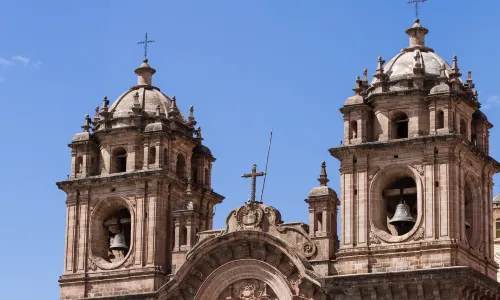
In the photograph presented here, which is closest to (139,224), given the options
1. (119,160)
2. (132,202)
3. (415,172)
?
(132,202)

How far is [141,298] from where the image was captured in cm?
5475

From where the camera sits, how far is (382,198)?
52531 mm

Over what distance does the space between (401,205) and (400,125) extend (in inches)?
126

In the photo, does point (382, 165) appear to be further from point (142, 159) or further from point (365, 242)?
point (142, 159)

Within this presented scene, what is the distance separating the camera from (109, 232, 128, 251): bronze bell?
56.4m

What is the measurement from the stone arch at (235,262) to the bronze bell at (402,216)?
3.44 meters

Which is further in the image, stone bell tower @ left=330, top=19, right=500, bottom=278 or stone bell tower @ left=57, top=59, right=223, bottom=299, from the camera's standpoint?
stone bell tower @ left=57, top=59, right=223, bottom=299

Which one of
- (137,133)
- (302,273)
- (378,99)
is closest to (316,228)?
(302,273)

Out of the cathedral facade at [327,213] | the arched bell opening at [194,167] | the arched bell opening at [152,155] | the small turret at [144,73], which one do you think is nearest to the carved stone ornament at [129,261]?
the cathedral facade at [327,213]

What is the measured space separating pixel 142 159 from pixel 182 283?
5816 mm

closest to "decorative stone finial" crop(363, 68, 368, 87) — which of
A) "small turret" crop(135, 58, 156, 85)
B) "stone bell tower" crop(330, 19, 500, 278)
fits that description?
"stone bell tower" crop(330, 19, 500, 278)

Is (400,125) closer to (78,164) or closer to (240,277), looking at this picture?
(240,277)

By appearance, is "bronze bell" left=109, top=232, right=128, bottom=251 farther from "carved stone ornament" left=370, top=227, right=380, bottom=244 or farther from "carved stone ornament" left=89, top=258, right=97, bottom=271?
"carved stone ornament" left=370, top=227, right=380, bottom=244

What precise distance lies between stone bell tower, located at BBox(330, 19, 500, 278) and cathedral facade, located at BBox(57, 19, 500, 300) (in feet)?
0.15
